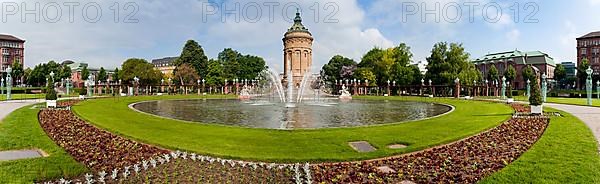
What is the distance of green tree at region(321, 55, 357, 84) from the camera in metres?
96.5

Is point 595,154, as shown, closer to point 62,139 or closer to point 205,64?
point 62,139

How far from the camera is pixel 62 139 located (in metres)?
11.5

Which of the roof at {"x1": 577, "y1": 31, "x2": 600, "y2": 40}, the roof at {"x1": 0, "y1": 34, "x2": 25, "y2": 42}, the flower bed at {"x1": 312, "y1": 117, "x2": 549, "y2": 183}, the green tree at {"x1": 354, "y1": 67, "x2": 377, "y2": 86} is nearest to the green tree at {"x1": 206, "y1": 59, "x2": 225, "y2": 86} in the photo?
the green tree at {"x1": 354, "y1": 67, "x2": 377, "y2": 86}

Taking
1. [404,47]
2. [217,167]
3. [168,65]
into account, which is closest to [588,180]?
[217,167]

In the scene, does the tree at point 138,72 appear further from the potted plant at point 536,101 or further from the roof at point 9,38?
the potted plant at point 536,101

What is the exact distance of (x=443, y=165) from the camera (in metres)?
8.48

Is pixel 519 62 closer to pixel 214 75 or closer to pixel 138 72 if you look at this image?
pixel 214 75

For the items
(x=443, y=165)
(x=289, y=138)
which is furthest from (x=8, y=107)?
(x=443, y=165)

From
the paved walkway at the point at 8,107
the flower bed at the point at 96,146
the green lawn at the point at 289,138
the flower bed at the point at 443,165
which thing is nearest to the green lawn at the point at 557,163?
the flower bed at the point at 443,165

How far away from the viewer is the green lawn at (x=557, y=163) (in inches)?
279

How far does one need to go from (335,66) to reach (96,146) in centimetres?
8921

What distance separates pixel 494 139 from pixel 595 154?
2.77 metres

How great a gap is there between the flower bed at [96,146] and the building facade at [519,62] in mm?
102485

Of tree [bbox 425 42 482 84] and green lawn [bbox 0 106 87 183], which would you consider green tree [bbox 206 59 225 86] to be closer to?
tree [bbox 425 42 482 84]
